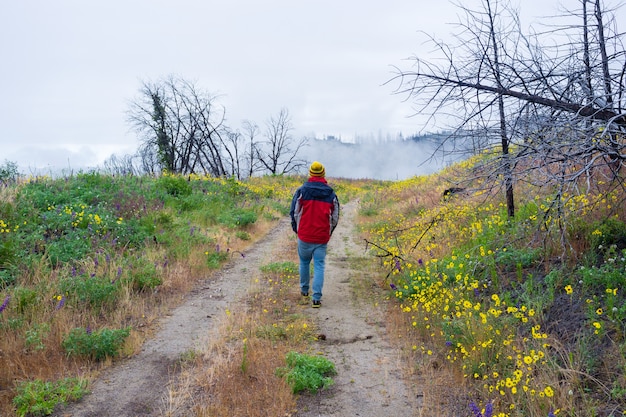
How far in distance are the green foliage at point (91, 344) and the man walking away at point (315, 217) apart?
2780 mm

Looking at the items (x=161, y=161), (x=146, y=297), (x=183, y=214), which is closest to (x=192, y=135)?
(x=161, y=161)

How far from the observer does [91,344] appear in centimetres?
439

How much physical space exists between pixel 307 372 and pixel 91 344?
222cm

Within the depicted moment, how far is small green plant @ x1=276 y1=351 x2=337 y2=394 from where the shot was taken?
3785 mm

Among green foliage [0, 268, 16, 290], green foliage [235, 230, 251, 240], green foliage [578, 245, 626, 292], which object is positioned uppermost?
green foliage [235, 230, 251, 240]

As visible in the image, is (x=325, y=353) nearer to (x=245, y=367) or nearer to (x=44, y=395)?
(x=245, y=367)

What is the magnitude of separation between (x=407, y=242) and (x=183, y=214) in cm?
641

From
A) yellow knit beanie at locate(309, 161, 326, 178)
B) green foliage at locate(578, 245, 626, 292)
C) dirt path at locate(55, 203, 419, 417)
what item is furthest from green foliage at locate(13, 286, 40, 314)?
green foliage at locate(578, 245, 626, 292)

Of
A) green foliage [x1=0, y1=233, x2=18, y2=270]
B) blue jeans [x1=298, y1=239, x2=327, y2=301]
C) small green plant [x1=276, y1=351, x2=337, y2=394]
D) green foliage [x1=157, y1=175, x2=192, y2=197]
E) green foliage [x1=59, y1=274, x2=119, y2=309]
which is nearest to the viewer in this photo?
small green plant [x1=276, y1=351, x2=337, y2=394]

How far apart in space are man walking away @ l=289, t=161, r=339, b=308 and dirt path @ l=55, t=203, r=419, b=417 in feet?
2.05

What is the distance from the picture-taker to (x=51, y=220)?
7.82 meters

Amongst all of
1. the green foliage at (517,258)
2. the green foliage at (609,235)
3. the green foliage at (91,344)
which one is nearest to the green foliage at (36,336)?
the green foliage at (91,344)

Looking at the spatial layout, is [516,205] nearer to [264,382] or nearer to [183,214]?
[264,382]

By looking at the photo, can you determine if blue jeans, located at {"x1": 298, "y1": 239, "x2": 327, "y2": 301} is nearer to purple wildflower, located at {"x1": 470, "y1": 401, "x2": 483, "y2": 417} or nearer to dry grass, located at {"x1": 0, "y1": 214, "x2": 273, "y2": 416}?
dry grass, located at {"x1": 0, "y1": 214, "x2": 273, "y2": 416}
